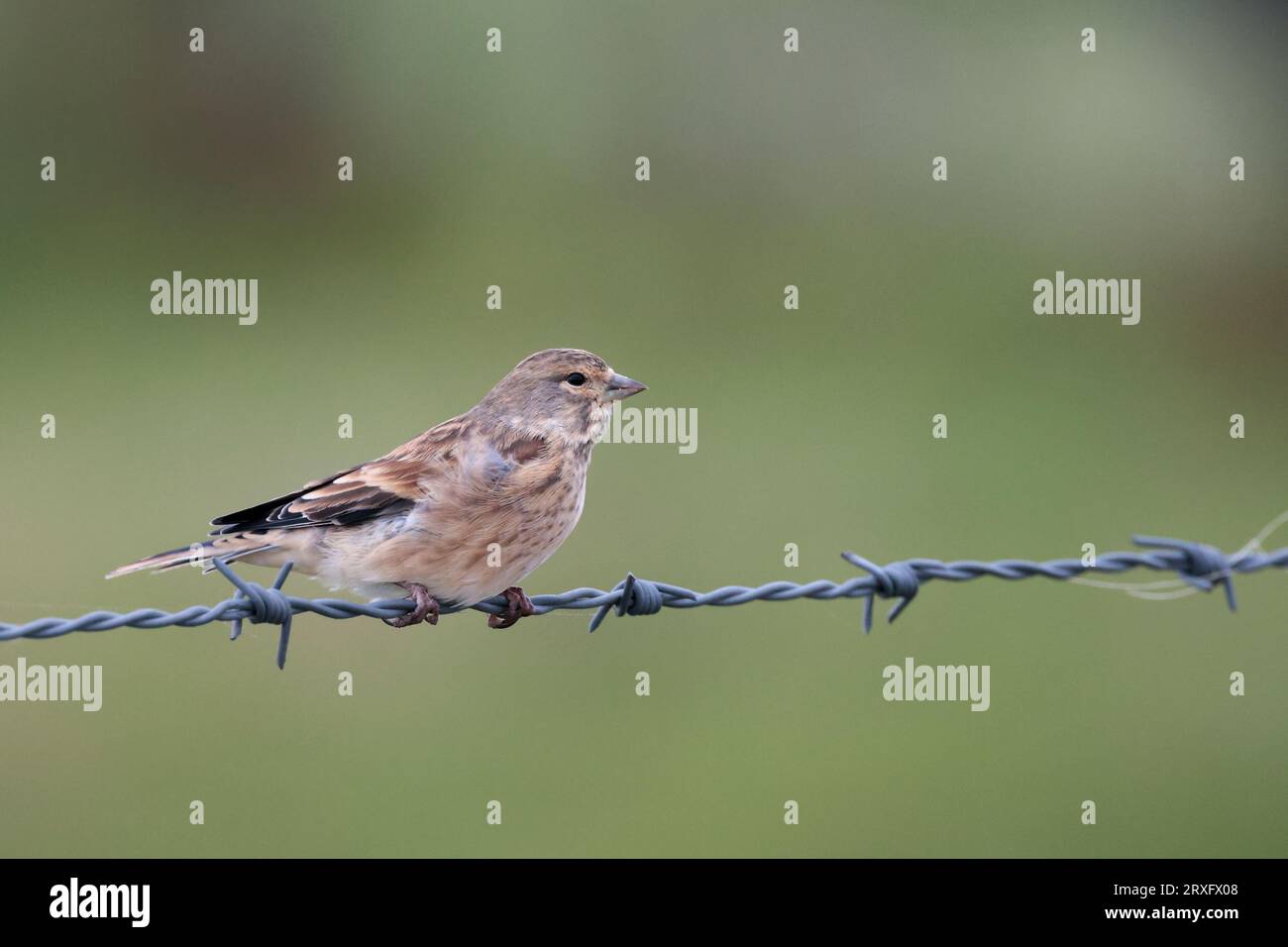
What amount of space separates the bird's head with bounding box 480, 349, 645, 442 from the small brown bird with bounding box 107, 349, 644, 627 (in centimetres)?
1

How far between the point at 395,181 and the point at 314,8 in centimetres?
224

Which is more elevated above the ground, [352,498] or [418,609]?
[352,498]

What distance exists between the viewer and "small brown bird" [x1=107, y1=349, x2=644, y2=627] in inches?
233

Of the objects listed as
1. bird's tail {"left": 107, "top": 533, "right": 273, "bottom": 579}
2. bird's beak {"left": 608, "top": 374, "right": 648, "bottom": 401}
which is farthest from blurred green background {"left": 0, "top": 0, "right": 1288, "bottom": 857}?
bird's beak {"left": 608, "top": 374, "right": 648, "bottom": 401}

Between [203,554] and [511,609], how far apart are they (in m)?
1.17

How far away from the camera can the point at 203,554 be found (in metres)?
5.80

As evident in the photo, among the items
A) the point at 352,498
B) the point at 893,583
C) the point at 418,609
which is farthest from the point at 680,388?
the point at 893,583

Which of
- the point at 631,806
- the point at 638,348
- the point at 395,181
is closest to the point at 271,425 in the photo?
the point at 638,348

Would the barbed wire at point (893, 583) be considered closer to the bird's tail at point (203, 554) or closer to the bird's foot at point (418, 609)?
the bird's foot at point (418, 609)

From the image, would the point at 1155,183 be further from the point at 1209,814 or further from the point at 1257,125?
the point at 1209,814

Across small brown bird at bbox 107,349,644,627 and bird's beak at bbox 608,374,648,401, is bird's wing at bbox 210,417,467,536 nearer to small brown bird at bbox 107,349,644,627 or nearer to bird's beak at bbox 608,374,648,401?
small brown bird at bbox 107,349,644,627

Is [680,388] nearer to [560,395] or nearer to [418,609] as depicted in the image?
[560,395]

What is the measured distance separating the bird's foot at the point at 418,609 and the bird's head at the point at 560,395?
79 cm

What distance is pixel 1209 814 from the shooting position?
968 cm
